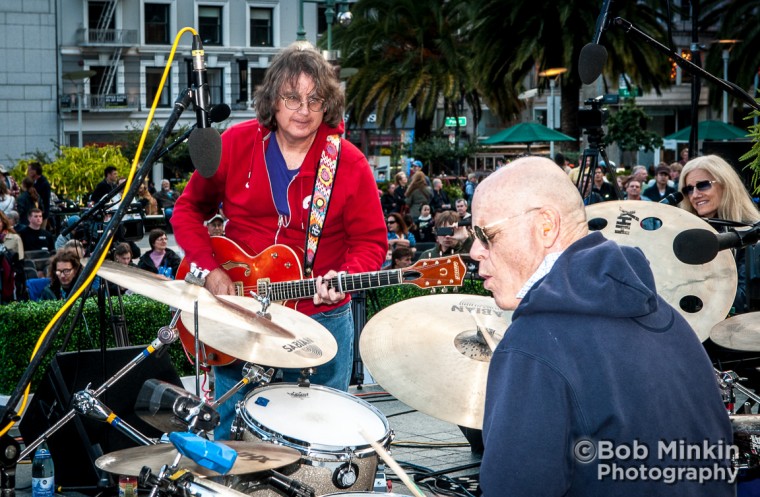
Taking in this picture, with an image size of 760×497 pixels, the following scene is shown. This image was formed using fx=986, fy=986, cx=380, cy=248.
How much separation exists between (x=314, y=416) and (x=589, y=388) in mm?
2128

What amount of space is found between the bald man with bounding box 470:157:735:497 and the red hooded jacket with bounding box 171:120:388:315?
2.37 m

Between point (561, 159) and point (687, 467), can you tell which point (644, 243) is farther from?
point (561, 159)

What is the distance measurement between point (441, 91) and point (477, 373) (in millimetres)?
26972

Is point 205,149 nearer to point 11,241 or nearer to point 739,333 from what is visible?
point 739,333

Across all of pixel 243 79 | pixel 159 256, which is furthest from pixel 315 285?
pixel 243 79

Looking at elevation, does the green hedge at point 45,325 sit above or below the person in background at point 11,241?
below

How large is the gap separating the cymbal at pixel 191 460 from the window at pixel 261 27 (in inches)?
1672

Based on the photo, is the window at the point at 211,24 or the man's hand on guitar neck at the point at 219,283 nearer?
the man's hand on guitar neck at the point at 219,283

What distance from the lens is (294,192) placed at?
4547 millimetres

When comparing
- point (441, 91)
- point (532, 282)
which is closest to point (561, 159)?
point (441, 91)

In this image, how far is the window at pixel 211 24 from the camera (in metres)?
43.7

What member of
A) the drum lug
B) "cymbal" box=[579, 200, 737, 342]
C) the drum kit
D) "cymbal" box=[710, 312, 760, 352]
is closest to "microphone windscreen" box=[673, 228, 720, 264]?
the drum kit

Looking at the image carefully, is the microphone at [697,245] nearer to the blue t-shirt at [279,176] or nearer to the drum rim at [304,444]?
the drum rim at [304,444]

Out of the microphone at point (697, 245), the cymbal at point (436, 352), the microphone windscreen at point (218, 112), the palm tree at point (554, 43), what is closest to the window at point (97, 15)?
the palm tree at point (554, 43)
